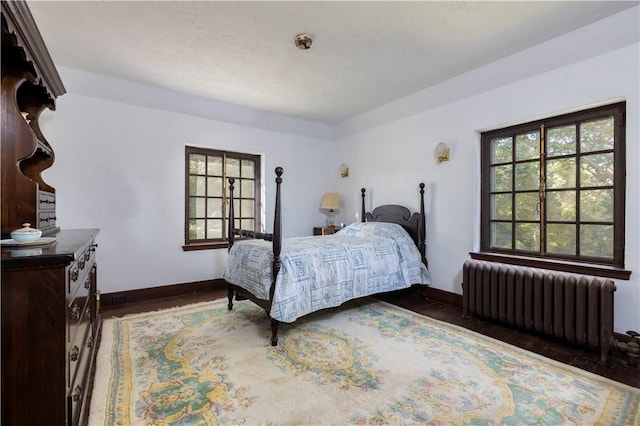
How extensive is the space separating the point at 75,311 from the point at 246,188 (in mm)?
3438

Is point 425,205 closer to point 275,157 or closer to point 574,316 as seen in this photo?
point 574,316

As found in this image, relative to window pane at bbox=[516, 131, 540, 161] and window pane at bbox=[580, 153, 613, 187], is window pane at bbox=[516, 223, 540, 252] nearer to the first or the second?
window pane at bbox=[580, 153, 613, 187]

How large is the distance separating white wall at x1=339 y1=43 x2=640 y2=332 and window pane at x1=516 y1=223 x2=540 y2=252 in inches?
16.1

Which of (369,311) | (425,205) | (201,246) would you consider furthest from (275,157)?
(369,311)

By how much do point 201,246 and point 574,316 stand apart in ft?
13.5

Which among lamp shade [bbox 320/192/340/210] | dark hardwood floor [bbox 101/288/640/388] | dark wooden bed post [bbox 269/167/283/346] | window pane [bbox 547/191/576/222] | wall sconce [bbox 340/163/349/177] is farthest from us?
wall sconce [bbox 340/163/349/177]

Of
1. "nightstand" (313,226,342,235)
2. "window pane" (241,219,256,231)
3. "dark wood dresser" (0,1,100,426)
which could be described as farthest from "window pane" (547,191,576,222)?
"window pane" (241,219,256,231)

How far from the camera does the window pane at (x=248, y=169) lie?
4706 mm

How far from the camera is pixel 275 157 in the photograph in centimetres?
486

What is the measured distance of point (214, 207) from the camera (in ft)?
14.5

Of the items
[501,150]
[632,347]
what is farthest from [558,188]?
[632,347]

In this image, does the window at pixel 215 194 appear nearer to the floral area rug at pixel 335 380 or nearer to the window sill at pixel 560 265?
the floral area rug at pixel 335 380

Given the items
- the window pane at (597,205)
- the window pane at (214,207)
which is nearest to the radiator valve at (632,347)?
the window pane at (597,205)

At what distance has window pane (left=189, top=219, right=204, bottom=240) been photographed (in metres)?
4.23
